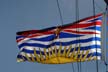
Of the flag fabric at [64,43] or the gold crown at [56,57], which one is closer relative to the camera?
the flag fabric at [64,43]

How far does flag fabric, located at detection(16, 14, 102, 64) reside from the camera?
19.2 m

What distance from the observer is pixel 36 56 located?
2095cm

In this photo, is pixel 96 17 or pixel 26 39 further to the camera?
pixel 26 39

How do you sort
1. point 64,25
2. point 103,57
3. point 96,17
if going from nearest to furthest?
point 103,57, point 96,17, point 64,25

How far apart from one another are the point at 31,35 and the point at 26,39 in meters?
0.34

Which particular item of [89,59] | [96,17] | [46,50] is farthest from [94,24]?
[46,50]

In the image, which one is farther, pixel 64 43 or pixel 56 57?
pixel 56 57

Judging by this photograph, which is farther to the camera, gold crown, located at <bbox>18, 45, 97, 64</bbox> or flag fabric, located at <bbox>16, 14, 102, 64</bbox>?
gold crown, located at <bbox>18, 45, 97, 64</bbox>

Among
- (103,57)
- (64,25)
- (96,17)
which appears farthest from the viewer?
(64,25)

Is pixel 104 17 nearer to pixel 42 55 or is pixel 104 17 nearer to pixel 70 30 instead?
pixel 70 30

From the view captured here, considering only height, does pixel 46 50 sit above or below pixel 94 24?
below

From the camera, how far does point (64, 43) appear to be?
20.4 metres

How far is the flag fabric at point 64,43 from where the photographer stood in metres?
19.2

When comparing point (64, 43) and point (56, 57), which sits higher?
point (64, 43)
